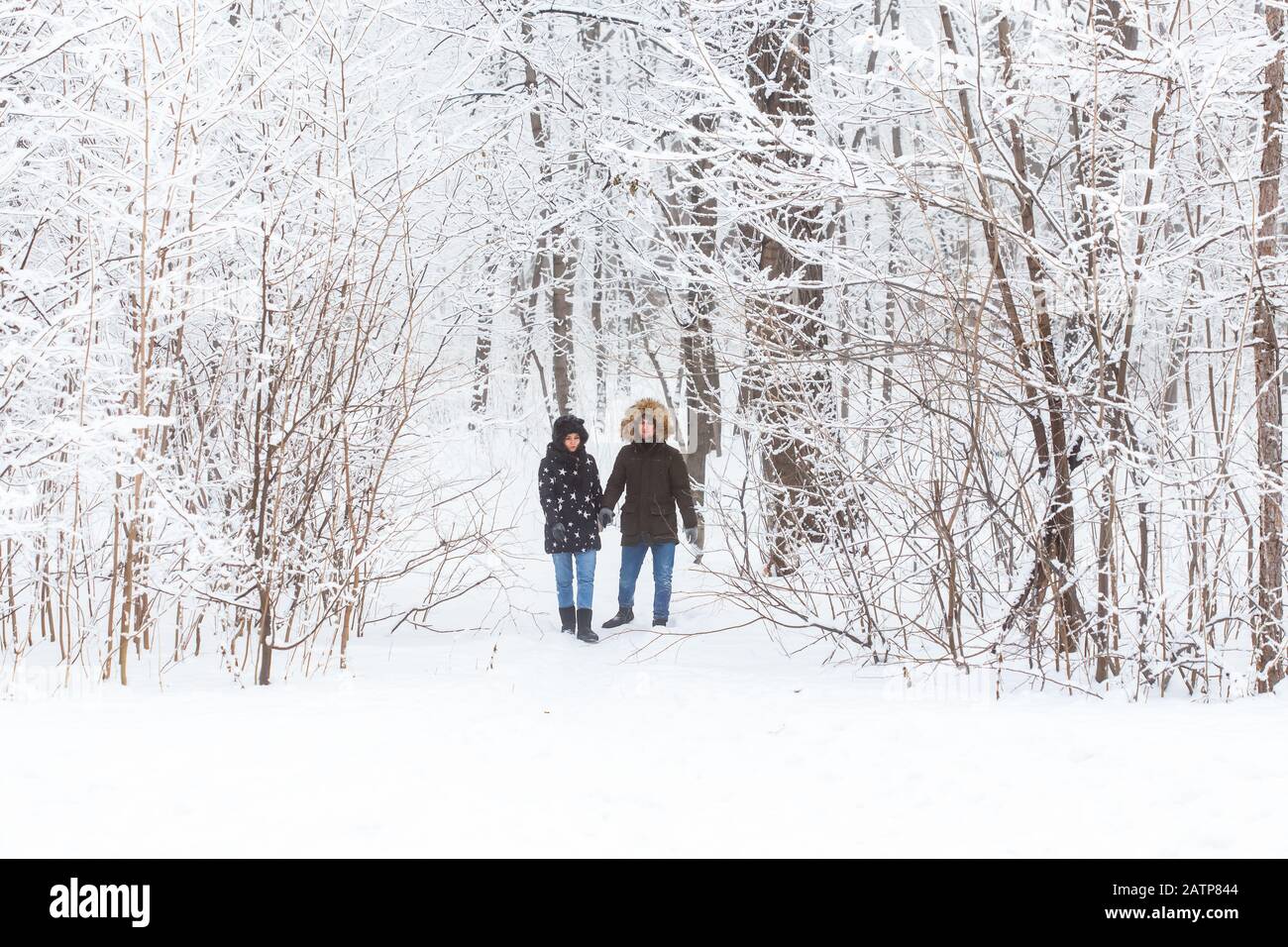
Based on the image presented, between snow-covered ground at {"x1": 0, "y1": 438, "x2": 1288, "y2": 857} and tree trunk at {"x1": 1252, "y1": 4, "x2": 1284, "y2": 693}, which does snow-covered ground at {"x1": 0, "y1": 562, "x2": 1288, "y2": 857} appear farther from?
tree trunk at {"x1": 1252, "y1": 4, "x2": 1284, "y2": 693}

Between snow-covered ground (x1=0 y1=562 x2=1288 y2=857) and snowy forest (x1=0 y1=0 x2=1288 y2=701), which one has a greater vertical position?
snowy forest (x1=0 y1=0 x2=1288 y2=701)

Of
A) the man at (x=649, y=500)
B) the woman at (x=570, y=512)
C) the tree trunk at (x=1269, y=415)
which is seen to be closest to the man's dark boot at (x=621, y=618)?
the man at (x=649, y=500)

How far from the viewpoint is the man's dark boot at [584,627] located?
6.86 m

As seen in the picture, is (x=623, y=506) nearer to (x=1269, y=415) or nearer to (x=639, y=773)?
(x=639, y=773)

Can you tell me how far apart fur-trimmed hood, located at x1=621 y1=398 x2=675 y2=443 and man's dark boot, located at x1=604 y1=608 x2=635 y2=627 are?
1186mm

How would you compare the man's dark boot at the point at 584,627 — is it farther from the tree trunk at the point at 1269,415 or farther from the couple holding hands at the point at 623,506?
the tree trunk at the point at 1269,415

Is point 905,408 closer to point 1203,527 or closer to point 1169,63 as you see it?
point 1203,527

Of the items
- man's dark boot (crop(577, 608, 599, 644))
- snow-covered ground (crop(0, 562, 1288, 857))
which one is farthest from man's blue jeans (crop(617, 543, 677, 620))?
snow-covered ground (crop(0, 562, 1288, 857))

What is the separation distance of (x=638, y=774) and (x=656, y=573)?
341 centimetres

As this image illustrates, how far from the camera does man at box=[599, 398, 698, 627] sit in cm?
723

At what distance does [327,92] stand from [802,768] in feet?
13.7

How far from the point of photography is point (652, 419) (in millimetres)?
7316

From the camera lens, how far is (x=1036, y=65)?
14.7 feet
